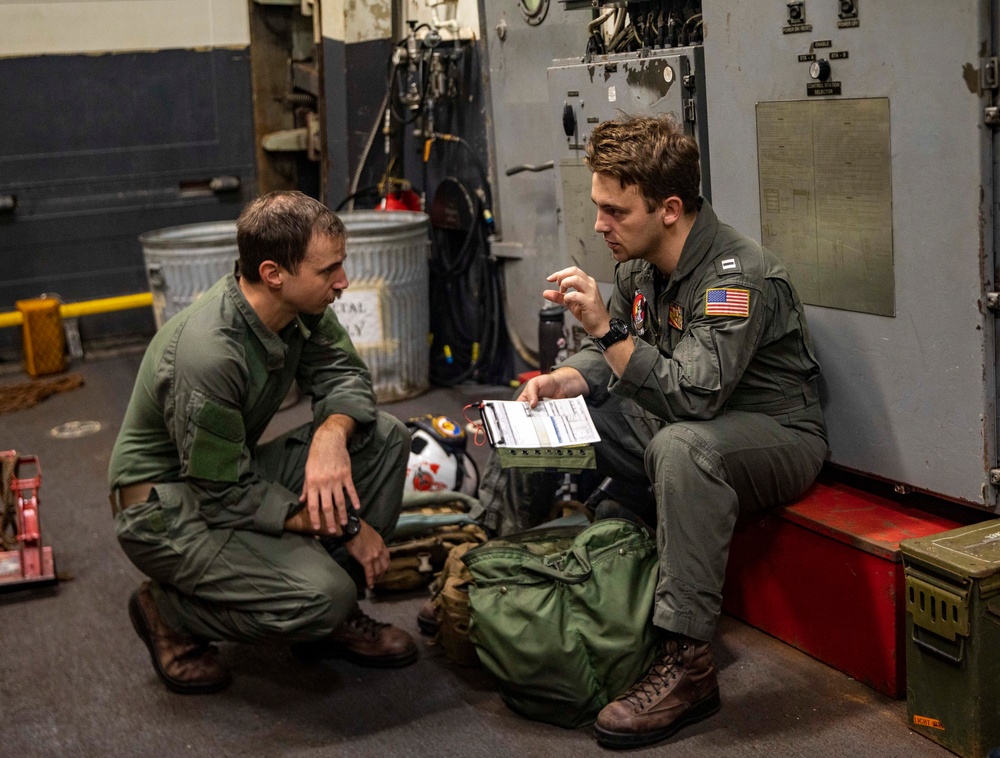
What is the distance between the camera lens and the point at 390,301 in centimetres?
503

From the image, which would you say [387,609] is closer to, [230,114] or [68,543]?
[68,543]

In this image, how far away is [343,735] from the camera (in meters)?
2.53

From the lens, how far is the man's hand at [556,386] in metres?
2.77

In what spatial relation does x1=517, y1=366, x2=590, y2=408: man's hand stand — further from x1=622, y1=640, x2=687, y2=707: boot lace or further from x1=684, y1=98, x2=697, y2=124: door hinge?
x1=684, y1=98, x2=697, y2=124: door hinge

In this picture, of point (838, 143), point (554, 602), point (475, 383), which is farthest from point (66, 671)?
point (475, 383)

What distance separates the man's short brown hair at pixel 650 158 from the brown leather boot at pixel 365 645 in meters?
1.22

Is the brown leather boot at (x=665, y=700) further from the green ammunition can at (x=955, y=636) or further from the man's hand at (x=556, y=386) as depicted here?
the man's hand at (x=556, y=386)

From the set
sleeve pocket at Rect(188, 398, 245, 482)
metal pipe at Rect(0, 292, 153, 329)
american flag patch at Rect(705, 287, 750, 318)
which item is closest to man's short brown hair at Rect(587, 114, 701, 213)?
american flag patch at Rect(705, 287, 750, 318)

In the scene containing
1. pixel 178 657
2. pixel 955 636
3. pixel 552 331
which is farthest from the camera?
pixel 552 331


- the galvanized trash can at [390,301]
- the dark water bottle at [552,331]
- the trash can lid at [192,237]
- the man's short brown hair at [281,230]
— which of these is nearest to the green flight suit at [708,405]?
the man's short brown hair at [281,230]

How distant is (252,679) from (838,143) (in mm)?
1888

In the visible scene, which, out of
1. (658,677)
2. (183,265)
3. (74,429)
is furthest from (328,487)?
(74,429)

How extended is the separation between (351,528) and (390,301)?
2456mm

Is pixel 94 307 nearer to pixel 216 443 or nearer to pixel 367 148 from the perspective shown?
pixel 367 148
